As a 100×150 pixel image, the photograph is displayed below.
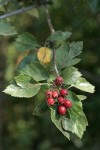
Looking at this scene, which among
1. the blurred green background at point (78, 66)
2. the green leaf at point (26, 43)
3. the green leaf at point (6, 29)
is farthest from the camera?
the blurred green background at point (78, 66)

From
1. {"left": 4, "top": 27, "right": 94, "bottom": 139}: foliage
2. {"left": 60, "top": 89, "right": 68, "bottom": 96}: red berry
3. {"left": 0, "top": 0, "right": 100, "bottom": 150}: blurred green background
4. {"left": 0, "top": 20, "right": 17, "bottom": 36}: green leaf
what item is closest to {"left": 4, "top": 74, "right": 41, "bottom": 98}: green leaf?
{"left": 4, "top": 27, "right": 94, "bottom": 139}: foliage

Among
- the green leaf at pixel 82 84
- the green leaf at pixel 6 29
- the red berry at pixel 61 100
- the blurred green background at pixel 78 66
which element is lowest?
the red berry at pixel 61 100

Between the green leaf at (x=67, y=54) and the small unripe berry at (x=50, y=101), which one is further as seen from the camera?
the green leaf at (x=67, y=54)

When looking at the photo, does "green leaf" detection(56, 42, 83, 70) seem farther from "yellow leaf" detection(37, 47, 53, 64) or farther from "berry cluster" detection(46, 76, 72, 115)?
"yellow leaf" detection(37, 47, 53, 64)

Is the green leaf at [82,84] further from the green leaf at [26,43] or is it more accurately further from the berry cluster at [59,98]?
the green leaf at [26,43]

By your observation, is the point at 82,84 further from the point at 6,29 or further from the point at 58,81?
the point at 6,29

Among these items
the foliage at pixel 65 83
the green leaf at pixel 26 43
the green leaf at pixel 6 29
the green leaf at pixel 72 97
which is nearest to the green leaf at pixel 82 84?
the foliage at pixel 65 83

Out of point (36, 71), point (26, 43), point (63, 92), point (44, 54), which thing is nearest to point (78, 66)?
point (26, 43)

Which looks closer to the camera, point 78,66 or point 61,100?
point 61,100

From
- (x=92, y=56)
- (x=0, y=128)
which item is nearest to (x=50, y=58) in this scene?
(x=92, y=56)
